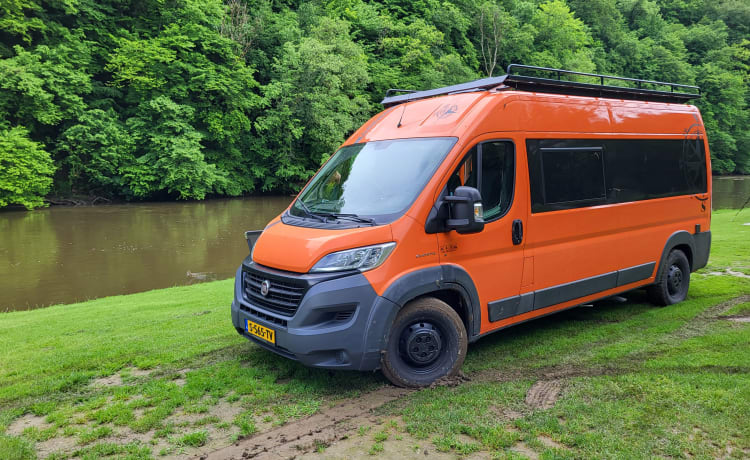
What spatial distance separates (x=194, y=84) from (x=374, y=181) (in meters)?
32.2

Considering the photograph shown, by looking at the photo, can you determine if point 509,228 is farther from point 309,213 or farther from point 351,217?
point 309,213

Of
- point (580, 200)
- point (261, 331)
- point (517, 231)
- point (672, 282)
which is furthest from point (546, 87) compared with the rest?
point (261, 331)

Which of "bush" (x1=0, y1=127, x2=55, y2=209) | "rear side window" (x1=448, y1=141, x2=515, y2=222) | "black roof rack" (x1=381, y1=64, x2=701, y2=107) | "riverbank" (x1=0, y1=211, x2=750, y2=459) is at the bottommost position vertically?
"riverbank" (x1=0, y1=211, x2=750, y2=459)

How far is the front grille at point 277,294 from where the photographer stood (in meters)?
4.57

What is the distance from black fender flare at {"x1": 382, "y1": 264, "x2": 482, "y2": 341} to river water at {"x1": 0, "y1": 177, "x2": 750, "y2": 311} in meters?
12.1

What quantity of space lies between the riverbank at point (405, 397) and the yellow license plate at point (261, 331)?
0.49 m

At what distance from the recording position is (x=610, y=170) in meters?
6.52

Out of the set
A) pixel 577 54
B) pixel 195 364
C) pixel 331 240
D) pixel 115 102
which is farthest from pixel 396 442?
pixel 577 54

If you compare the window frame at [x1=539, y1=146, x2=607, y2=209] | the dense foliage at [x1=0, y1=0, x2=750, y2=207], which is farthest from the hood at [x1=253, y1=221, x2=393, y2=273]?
the dense foliage at [x1=0, y1=0, x2=750, y2=207]

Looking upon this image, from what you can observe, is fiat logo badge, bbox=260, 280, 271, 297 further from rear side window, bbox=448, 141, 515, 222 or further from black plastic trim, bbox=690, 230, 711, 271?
black plastic trim, bbox=690, 230, 711, 271

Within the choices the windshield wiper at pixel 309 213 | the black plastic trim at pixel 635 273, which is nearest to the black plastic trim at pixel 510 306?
the black plastic trim at pixel 635 273

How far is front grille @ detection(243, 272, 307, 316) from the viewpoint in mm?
4570

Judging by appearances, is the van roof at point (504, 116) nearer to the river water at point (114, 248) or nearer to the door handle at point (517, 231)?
the door handle at point (517, 231)

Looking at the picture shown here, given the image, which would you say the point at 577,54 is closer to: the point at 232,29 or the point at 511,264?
the point at 232,29
